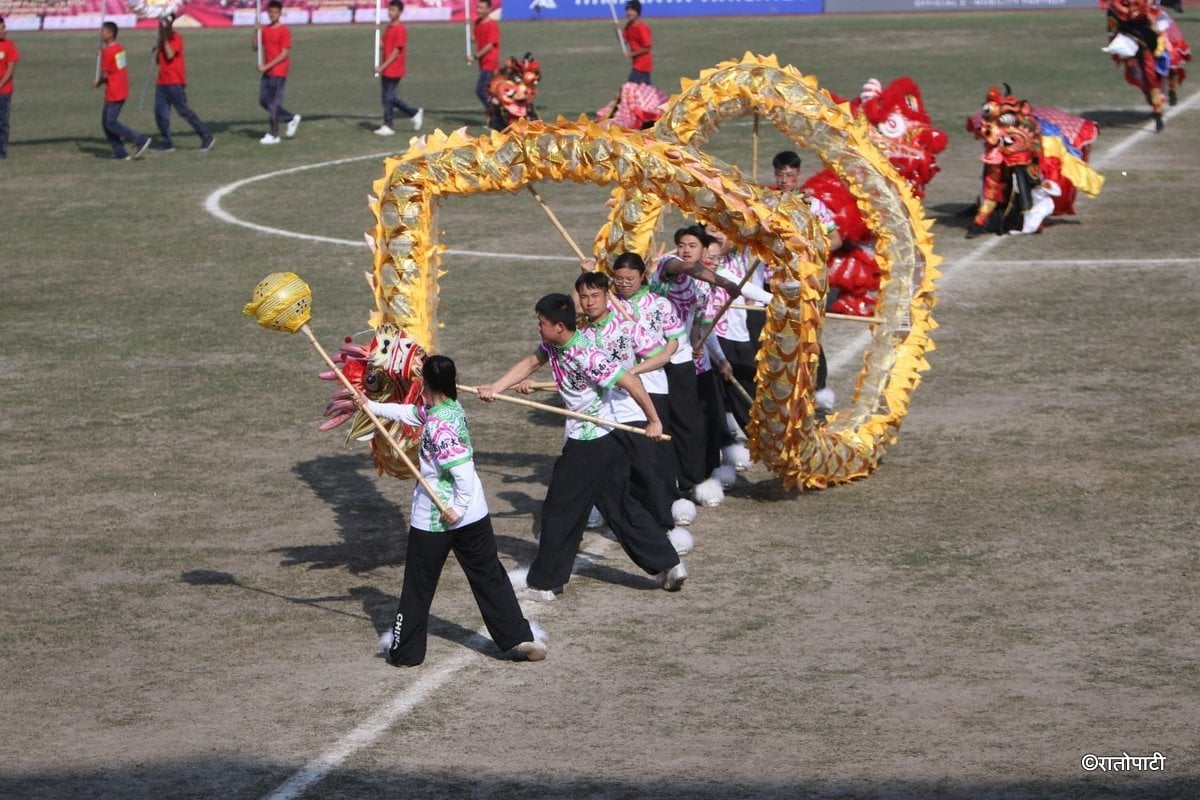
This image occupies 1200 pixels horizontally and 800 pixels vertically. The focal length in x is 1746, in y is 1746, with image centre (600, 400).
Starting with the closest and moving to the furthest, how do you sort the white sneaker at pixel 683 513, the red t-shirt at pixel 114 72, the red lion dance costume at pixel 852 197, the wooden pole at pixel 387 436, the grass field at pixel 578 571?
1. the grass field at pixel 578 571
2. the wooden pole at pixel 387 436
3. the white sneaker at pixel 683 513
4. the red lion dance costume at pixel 852 197
5. the red t-shirt at pixel 114 72

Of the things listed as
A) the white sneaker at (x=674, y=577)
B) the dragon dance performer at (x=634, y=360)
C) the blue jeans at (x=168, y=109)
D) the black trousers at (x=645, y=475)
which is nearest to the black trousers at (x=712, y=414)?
the dragon dance performer at (x=634, y=360)

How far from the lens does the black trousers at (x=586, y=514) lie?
407 inches

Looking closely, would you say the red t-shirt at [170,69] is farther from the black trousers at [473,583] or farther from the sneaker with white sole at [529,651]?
the sneaker with white sole at [529,651]

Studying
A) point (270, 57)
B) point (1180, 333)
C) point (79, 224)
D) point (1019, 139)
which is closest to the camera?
point (1180, 333)

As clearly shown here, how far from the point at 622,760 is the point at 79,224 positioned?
16900 millimetres

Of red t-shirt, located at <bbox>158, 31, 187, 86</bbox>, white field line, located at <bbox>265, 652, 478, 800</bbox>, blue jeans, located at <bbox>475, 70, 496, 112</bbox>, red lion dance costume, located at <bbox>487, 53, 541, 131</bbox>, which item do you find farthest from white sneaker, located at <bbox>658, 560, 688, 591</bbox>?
blue jeans, located at <bbox>475, 70, 496, 112</bbox>

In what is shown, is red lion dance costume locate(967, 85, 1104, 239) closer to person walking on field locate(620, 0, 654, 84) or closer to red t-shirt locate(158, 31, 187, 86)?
person walking on field locate(620, 0, 654, 84)

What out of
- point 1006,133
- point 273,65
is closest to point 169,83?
point 273,65

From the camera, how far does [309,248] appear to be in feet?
69.4

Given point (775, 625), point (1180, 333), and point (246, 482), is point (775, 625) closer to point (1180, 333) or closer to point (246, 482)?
point (246, 482)

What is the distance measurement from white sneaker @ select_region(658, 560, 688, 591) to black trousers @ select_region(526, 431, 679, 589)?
0.15 feet

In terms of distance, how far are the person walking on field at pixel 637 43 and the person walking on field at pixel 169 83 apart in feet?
24.9

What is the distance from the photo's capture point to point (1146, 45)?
28.2 metres

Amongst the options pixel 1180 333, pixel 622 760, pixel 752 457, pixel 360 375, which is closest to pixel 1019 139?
pixel 1180 333
